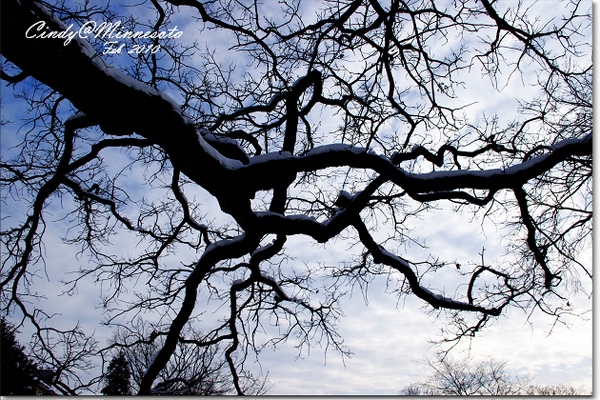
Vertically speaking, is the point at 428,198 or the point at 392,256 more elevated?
the point at 428,198

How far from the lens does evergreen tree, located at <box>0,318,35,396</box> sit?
11.3 ft

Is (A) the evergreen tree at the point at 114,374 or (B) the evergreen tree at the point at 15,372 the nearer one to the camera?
(B) the evergreen tree at the point at 15,372

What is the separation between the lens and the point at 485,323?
19.9 ft

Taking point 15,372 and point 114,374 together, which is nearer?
point 15,372

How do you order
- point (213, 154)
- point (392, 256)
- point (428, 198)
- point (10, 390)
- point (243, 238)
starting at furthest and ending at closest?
point (392, 256), point (428, 198), point (243, 238), point (213, 154), point (10, 390)

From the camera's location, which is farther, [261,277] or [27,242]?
[261,277]

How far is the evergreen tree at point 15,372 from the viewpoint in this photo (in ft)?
11.3

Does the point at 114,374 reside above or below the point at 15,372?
below

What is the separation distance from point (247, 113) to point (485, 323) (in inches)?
219

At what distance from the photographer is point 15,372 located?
11.7 ft

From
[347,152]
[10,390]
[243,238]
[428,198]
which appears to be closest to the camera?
[10,390]

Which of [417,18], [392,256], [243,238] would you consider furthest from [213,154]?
[392,256]

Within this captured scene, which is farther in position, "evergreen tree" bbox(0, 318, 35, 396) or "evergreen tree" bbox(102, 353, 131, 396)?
"evergreen tree" bbox(102, 353, 131, 396)

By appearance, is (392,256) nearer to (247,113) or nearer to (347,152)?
(347,152)
